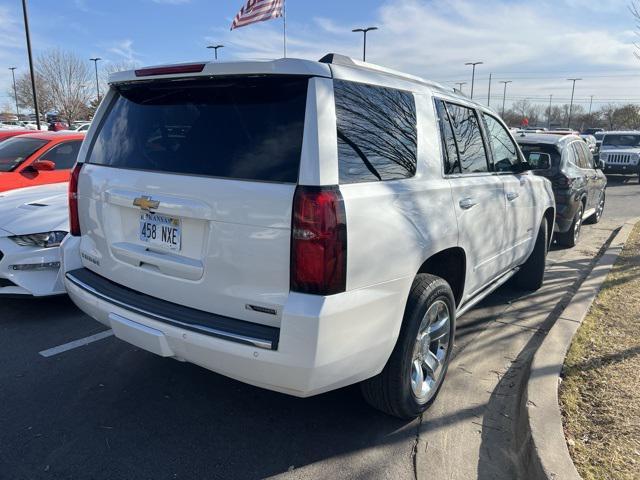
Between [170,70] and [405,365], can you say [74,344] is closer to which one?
[170,70]

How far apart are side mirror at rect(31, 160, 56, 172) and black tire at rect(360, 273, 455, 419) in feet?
19.3

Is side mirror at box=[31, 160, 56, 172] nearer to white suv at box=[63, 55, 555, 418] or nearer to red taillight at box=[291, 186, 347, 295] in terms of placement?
white suv at box=[63, 55, 555, 418]

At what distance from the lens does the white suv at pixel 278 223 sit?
7.68 ft

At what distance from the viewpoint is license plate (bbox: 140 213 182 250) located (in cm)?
266

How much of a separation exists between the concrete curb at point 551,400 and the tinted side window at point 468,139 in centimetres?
149

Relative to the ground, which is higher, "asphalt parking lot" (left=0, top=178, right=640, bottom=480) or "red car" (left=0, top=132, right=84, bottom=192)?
"red car" (left=0, top=132, right=84, bottom=192)

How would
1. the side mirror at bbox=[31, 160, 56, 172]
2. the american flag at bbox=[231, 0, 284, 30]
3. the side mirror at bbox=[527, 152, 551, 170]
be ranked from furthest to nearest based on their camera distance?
the american flag at bbox=[231, 0, 284, 30] → the side mirror at bbox=[31, 160, 56, 172] → the side mirror at bbox=[527, 152, 551, 170]

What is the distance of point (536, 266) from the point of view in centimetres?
564

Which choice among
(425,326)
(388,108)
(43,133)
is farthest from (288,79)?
(43,133)

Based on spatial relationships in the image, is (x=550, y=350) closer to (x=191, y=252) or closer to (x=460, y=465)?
(x=460, y=465)

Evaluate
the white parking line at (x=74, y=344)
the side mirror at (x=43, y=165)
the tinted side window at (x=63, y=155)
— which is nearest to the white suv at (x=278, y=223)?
the white parking line at (x=74, y=344)

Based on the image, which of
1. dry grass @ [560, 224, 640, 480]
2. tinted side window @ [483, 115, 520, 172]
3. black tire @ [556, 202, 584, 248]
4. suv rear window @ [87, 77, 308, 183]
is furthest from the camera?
black tire @ [556, 202, 584, 248]

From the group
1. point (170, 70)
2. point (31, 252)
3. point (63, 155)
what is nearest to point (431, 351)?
point (170, 70)

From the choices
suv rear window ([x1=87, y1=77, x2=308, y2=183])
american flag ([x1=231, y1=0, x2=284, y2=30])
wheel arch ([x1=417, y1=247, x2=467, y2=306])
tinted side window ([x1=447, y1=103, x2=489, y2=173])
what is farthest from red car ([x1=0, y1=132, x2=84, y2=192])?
american flag ([x1=231, y1=0, x2=284, y2=30])
